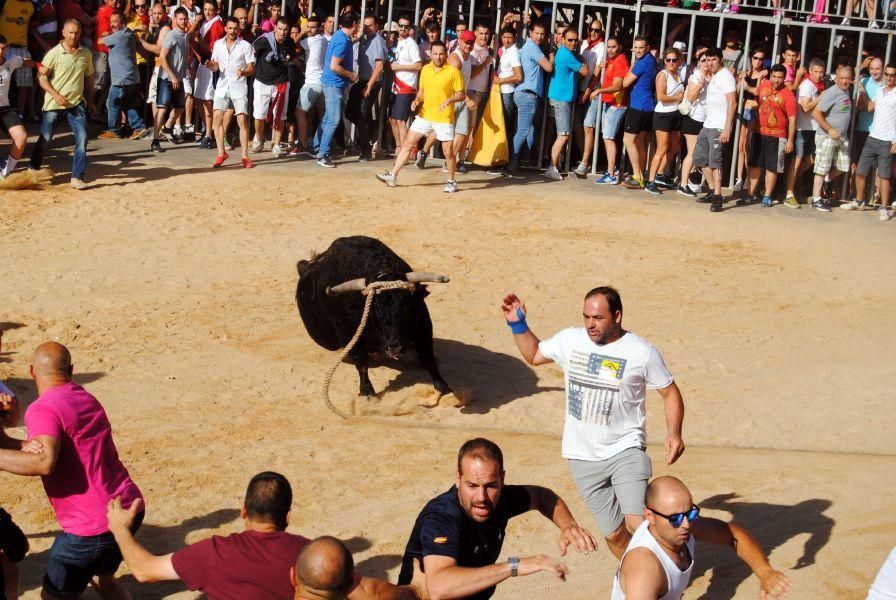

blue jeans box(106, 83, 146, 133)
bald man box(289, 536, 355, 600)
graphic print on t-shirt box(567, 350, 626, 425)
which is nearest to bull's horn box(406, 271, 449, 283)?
graphic print on t-shirt box(567, 350, 626, 425)

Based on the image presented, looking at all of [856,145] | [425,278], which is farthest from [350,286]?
[856,145]

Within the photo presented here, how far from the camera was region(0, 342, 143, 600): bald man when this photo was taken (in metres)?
6.15

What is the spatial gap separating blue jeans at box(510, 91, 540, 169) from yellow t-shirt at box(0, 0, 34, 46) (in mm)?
6919

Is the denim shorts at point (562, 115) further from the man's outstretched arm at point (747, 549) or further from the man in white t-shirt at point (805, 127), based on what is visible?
the man's outstretched arm at point (747, 549)

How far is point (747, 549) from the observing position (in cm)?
646

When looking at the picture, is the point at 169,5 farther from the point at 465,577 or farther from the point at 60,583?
the point at 465,577

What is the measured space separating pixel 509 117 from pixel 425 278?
321 inches

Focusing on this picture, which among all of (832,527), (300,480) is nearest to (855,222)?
(832,527)

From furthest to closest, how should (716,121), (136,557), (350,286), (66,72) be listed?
(716,121) < (66,72) < (350,286) < (136,557)

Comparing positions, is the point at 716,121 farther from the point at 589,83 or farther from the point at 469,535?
the point at 469,535

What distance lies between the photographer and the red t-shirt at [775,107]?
655 inches

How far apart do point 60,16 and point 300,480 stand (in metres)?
12.1

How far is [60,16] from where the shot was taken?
729 inches

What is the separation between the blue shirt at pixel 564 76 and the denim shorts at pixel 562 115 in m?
0.07
